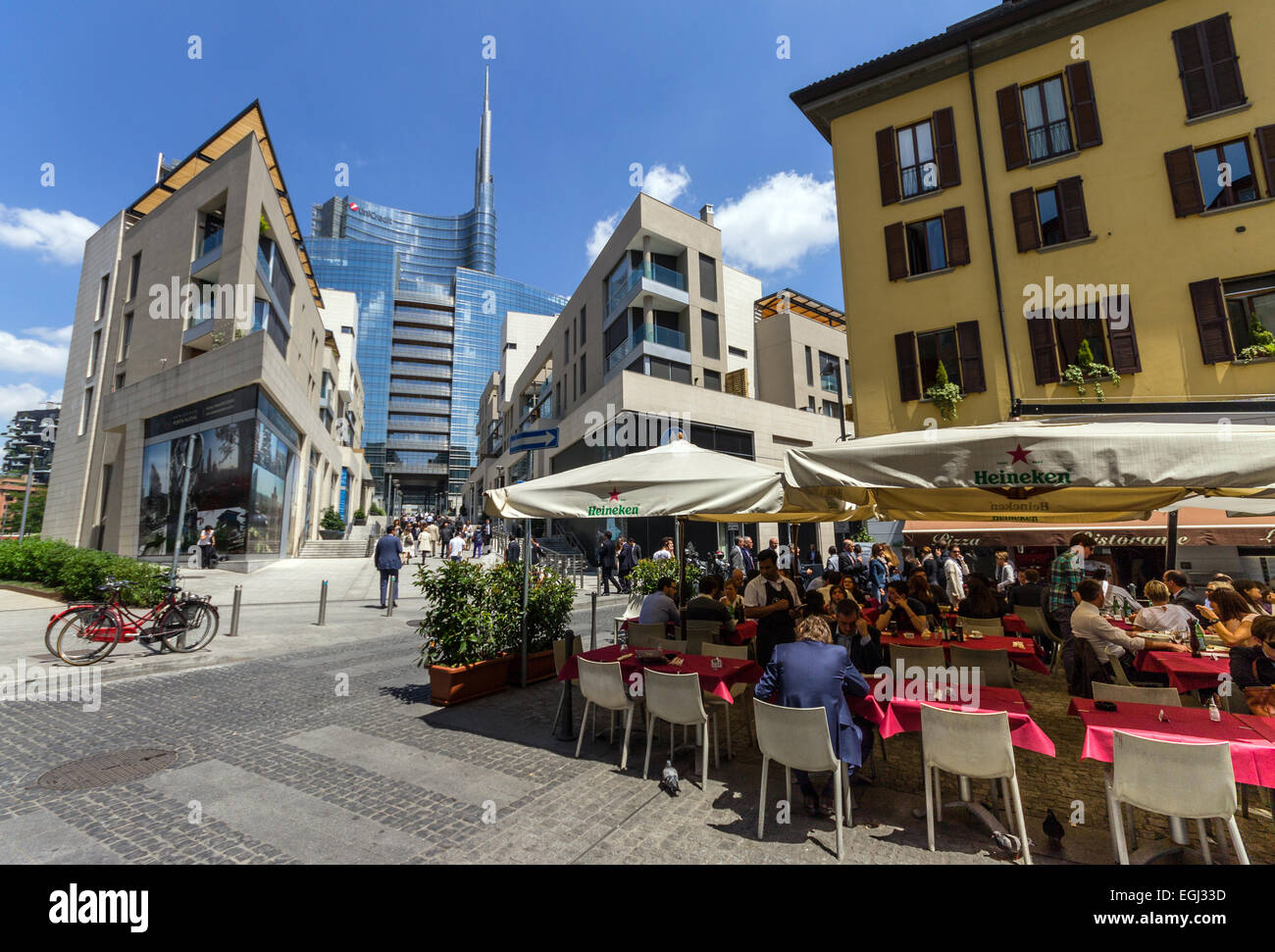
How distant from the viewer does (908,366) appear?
16.3 m

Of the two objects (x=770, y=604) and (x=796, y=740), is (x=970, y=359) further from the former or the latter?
(x=796, y=740)

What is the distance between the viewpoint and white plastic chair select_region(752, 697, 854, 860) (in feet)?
12.0

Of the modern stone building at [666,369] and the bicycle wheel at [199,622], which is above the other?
the modern stone building at [666,369]

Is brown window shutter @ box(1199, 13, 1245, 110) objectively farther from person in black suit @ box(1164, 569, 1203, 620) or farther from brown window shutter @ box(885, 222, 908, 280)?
person in black suit @ box(1164, 569, 1203, 620)

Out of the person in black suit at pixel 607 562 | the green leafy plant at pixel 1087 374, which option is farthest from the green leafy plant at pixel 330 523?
the green leafy plant at pixel 1087 374

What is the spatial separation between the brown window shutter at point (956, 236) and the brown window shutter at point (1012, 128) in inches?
63.2

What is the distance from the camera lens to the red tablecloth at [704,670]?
471 cm

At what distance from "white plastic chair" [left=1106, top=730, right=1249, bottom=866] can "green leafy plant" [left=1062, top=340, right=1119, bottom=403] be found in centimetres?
1390

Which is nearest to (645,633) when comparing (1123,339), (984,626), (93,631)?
(984,626)

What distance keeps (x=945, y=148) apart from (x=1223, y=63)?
18.8 feet

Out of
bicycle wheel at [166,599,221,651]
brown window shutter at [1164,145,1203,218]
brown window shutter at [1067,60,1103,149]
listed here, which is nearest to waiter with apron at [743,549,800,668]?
bicycle wheel at [166,599,221,651]

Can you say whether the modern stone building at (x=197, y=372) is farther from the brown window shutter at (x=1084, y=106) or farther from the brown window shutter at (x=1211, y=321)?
the brown window shutter at (x=1211, y=321)
